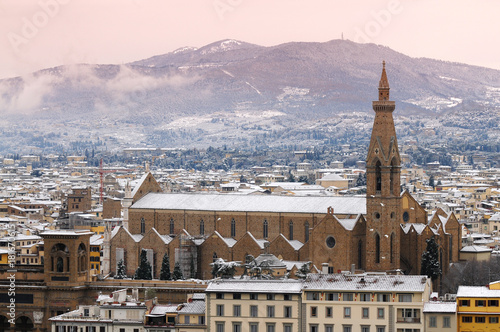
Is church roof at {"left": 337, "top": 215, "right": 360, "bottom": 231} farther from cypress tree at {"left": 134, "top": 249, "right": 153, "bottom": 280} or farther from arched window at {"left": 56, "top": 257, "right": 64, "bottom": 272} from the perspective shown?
arched window at {"left": 56, "top": 257, "right": 64, "bottom": 272}

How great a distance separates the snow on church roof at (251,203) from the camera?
106 metres

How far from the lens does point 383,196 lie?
99.9 m

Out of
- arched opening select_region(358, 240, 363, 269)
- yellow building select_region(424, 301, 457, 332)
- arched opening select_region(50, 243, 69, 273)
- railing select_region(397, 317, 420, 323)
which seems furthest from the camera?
arched opening select_region(358, 240, 363, 269)

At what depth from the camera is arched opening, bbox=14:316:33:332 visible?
8656 centimetres

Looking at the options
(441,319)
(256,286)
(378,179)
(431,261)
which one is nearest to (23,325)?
(256,286)

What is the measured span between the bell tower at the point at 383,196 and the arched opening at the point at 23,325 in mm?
24378

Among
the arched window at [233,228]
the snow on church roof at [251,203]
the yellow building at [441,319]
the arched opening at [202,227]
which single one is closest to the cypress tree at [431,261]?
the snow on church roof at [251,203]

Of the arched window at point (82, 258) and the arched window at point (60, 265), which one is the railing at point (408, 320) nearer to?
the arched window at point (82, 258)

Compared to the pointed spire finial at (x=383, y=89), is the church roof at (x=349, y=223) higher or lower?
lower

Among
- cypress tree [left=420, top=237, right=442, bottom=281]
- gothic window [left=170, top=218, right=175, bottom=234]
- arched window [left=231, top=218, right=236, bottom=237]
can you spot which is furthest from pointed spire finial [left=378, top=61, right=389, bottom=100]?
gothic window [left=170, top=218, right=175, bottom=234]

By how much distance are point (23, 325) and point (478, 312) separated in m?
30.4

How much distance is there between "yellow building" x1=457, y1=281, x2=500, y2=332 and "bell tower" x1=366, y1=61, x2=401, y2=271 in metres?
29.0

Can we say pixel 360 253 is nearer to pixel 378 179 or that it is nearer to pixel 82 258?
pixel 378 179

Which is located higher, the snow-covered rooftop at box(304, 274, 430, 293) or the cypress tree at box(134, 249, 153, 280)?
the snow-covered rooftop at box(304, 274, 430, 293)
